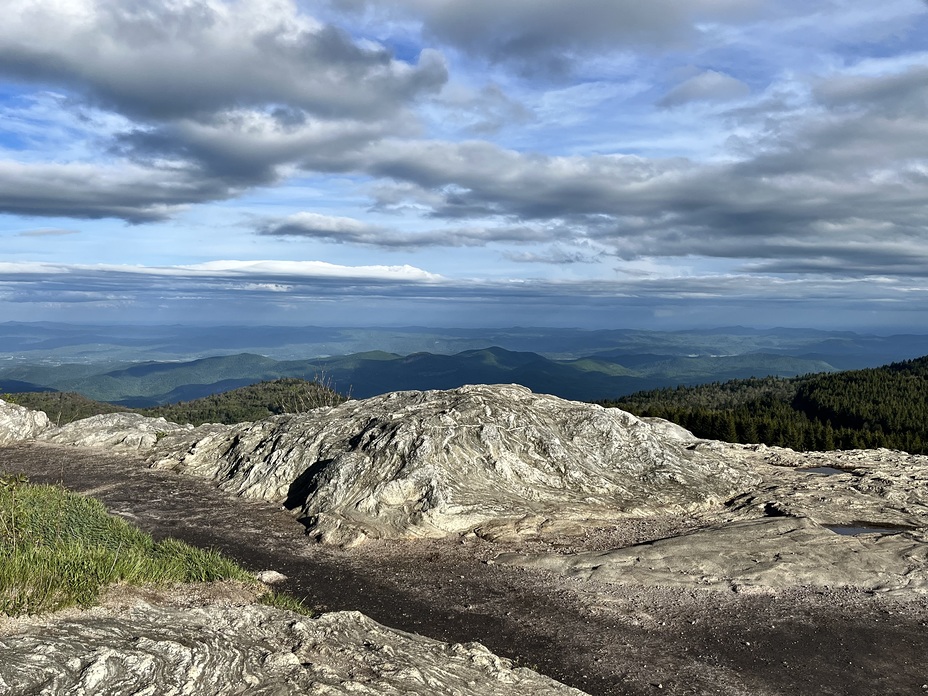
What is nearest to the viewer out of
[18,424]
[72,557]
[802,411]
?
[72,557]

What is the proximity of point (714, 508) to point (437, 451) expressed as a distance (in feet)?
48.1

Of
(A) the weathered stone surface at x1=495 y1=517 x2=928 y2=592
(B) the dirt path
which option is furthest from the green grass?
(A) the weathered stone surface at x1=495 y1=517 x2=928 y2=592

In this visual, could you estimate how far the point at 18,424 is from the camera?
152ft

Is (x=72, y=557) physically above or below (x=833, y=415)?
above

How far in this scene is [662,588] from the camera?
20.2m

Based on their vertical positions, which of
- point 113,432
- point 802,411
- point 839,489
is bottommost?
→ point 802,411

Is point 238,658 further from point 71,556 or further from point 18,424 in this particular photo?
point 18,424

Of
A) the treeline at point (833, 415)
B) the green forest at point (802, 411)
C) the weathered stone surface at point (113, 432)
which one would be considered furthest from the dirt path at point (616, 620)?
the treeline at point (833, 415)

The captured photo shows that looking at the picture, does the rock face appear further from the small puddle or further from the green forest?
the green forest

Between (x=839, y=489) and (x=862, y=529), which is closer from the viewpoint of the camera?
(x=862, y=529)

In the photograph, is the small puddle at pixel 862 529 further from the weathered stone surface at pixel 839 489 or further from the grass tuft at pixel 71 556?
the grass tuft at pixel 71 556

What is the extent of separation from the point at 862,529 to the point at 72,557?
103ft

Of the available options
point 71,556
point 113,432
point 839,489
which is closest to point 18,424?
point 113,432

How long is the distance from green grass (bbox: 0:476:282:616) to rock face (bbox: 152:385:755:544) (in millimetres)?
7552
